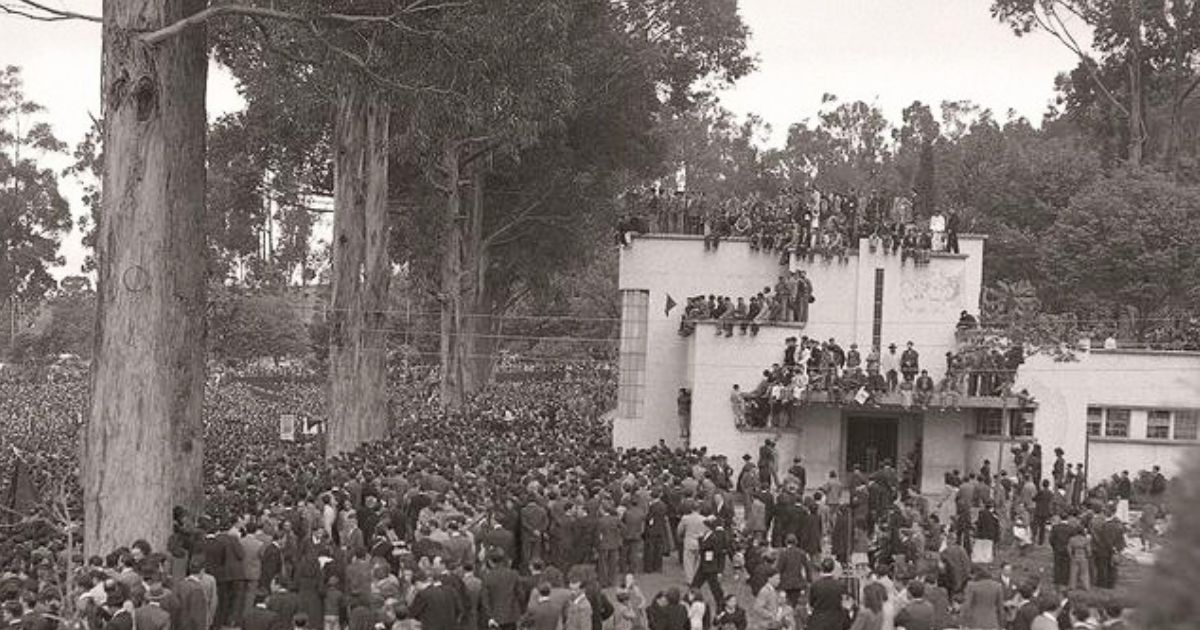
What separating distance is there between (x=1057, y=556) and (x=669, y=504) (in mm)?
5386

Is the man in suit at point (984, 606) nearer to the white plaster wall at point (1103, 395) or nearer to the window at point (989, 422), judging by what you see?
the white plaster wall at point (1103, 395)

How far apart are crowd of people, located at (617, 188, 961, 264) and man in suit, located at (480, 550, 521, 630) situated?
1940 centimetres

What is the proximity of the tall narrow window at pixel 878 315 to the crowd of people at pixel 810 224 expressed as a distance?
0.65 meters

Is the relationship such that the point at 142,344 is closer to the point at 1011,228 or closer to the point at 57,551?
the point at 57,551

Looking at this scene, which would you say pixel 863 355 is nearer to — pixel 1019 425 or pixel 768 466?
pixel 1019 425

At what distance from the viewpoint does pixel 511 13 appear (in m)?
19.4

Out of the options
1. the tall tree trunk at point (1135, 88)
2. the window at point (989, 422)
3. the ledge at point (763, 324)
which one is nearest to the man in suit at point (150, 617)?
the ledge at point (763, 324)

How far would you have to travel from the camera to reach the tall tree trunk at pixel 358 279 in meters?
30.1

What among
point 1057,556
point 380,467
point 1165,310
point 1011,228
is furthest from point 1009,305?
point 380,467

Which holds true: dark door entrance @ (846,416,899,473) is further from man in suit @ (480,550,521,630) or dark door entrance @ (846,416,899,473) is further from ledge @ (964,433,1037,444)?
man in suit @ (480,550,521,630)

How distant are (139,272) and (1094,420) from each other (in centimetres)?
2203

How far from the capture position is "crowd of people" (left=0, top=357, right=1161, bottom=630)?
552 inches

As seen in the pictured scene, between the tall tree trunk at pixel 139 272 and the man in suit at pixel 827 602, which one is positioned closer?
the man in suit at pixel 827 602

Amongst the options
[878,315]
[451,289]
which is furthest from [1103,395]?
[451,289]
